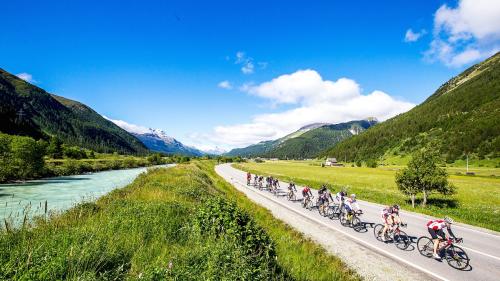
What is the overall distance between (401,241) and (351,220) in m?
3.95

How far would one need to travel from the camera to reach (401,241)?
46.0ft

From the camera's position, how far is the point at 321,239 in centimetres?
1500

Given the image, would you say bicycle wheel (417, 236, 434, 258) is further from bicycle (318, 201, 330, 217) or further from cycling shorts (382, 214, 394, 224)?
bicycle (318, 201, 330, 217)

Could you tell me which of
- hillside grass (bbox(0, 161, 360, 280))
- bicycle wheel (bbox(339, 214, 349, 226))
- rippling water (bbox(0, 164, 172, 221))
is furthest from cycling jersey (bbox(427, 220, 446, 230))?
rippling water (bbox(0, 164, 172, 221))

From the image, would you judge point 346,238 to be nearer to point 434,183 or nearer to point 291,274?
point 291,274

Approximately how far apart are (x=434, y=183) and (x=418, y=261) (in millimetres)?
17479

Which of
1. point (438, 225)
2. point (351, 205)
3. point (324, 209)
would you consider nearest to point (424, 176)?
point (324, 209)

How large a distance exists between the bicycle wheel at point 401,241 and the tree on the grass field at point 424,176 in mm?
14777

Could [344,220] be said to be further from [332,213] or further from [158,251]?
[158,251]

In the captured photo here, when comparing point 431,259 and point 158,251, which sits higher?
Result: point 158,251

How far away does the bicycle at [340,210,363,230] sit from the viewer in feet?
56.9

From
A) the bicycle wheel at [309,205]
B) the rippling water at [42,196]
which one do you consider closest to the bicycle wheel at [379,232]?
the bicycle wheel at [309,205]

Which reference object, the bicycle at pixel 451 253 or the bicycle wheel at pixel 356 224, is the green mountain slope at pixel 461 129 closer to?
the bicycle wheel at pixel 356 224

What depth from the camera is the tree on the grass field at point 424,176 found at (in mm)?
26188
